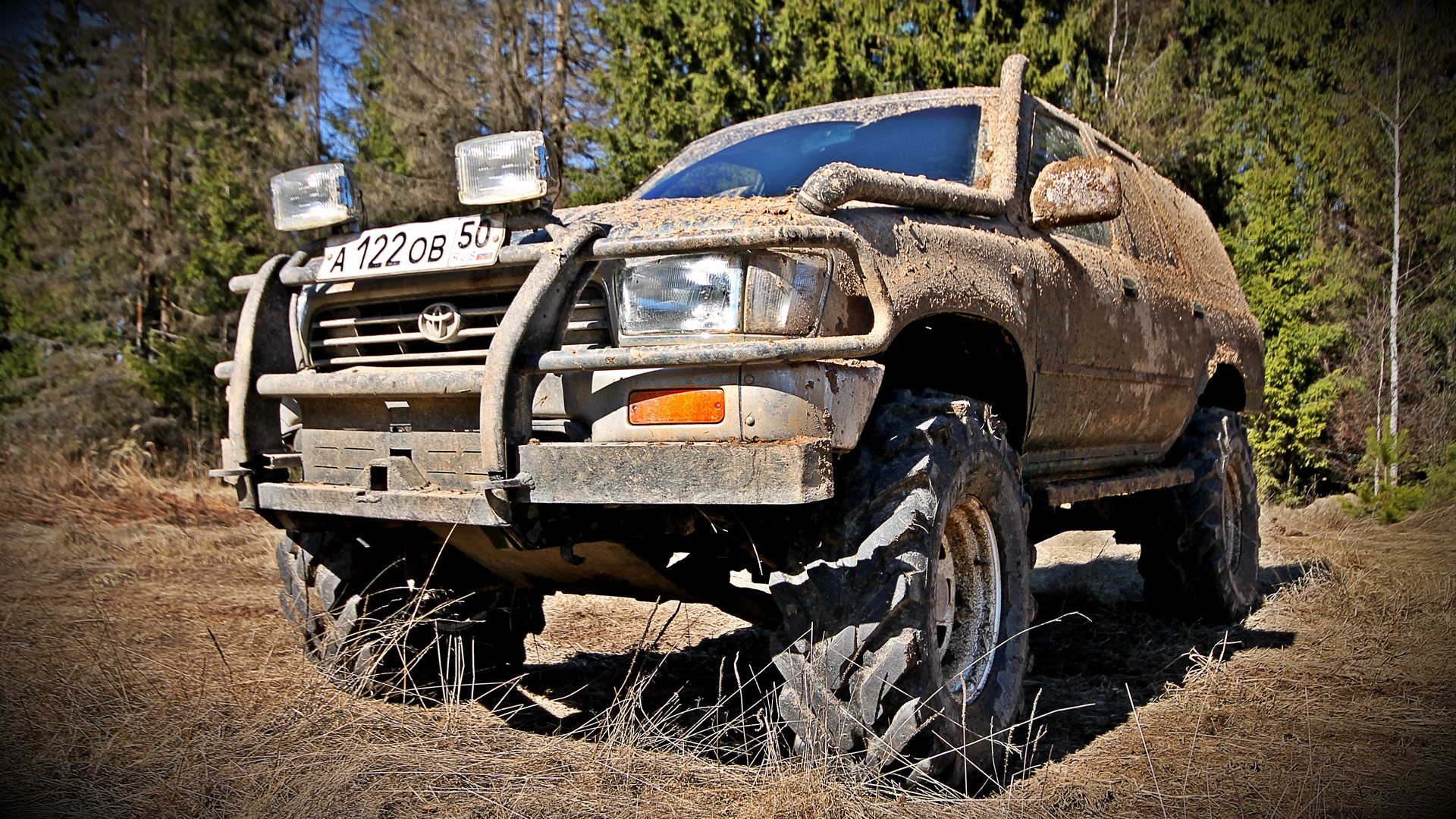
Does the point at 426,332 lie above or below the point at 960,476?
above

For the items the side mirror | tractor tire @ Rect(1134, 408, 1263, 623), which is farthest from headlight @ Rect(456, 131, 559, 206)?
tractor tire @ Rect(1134, 408, 1263, 623)

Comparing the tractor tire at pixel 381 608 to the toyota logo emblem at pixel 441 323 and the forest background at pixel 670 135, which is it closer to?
the toyota logo emblem at pixel 441 323

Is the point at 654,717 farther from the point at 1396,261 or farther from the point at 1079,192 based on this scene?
the point at 1396,261

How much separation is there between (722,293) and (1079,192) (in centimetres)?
157

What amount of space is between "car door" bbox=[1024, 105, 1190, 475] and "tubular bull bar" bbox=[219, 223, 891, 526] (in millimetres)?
1337

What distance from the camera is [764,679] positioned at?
4.57 m

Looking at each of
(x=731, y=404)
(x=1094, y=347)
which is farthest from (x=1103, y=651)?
(x=731, y=404)

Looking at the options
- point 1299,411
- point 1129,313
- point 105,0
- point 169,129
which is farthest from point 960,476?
point 105,0

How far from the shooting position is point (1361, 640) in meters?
5.02

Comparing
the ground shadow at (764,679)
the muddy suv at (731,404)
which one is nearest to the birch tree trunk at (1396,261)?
the ground shadow at (764,679)

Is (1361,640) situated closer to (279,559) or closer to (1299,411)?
(279,559)

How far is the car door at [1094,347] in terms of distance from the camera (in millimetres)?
4043

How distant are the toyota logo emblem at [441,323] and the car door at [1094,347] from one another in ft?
6.78

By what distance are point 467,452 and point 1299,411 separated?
523 inches
